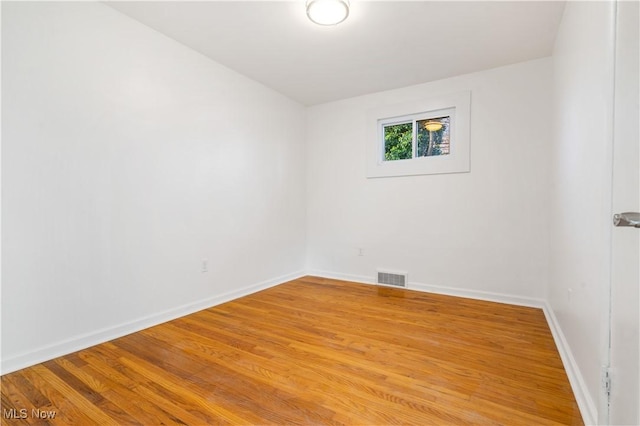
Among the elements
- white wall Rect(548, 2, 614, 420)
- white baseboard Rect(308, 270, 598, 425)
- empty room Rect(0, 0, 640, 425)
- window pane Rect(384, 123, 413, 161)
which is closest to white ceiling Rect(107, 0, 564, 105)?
empty room Rect(0, 0, 640, 425)

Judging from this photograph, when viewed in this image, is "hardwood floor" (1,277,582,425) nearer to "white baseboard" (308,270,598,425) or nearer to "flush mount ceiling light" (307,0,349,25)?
"white baseboard" (308,270,598,425)

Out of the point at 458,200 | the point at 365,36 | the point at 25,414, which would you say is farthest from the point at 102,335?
the point at 458,200

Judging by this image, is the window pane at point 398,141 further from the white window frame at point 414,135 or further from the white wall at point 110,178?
the white wall at point 110,178

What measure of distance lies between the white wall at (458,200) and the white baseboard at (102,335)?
1.76 metres

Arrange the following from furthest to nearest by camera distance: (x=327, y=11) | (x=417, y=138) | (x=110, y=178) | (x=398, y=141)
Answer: (x=398, y=141) < (x=417, y=138) < (x=110, y=178) < (x=327, y=11)

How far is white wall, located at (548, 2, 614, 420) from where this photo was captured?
3.92ft

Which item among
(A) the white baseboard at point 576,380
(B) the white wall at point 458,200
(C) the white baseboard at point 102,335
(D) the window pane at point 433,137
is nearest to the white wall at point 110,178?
(C) the white baseboard at point 102,335

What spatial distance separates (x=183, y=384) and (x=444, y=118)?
11.7 ft

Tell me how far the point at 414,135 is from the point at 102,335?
3.64 metres

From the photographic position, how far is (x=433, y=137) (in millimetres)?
3566

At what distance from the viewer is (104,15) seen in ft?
7.24

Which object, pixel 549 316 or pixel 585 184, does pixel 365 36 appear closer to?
pixel 585 184

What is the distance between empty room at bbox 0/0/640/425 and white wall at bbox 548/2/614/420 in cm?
2

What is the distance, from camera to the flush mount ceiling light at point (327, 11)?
2096 mm
